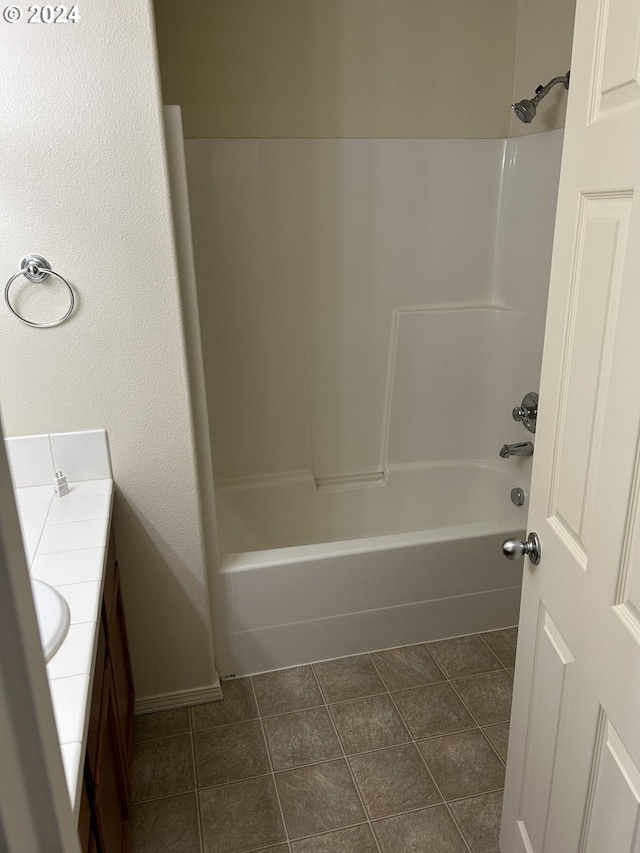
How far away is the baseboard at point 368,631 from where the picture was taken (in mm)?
2244

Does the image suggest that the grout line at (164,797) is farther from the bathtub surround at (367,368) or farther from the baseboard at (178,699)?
the bathtub surround at (367,368)

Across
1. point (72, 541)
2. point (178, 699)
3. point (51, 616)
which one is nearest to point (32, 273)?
point (72, 541)

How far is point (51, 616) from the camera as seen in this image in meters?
1.25

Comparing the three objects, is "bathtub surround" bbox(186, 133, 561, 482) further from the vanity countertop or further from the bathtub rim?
the vanity countertop

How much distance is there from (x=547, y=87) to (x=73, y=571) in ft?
6.72

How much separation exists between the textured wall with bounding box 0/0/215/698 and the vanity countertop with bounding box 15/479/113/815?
17 cm

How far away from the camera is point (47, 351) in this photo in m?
1.77

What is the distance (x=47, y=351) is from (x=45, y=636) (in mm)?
824

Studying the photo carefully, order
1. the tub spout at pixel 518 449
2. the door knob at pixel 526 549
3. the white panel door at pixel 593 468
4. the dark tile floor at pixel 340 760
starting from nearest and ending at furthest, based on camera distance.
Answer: the white panel door at pixel 593 468, the door knob at pixel 526 549, the dark tile floor at pixel 340 760, the tub spout at pixel 518 449

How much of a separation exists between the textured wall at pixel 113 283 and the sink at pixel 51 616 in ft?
1.93

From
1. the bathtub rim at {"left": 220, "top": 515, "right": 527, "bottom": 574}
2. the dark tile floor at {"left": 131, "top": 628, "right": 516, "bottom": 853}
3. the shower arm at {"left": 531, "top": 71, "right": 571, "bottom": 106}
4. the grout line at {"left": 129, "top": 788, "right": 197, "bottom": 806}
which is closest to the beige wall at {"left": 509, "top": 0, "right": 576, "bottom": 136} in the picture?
the shower arm at {"left": 531, "top": 71, "right": 571, "bottom": 106}

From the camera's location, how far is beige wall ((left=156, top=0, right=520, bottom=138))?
2.37 metres

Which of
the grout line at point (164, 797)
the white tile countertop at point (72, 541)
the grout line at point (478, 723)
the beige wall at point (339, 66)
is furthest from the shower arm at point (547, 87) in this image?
the grout line at point (164, 797)

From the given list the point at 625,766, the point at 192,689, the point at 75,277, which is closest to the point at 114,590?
the point at 192,689
